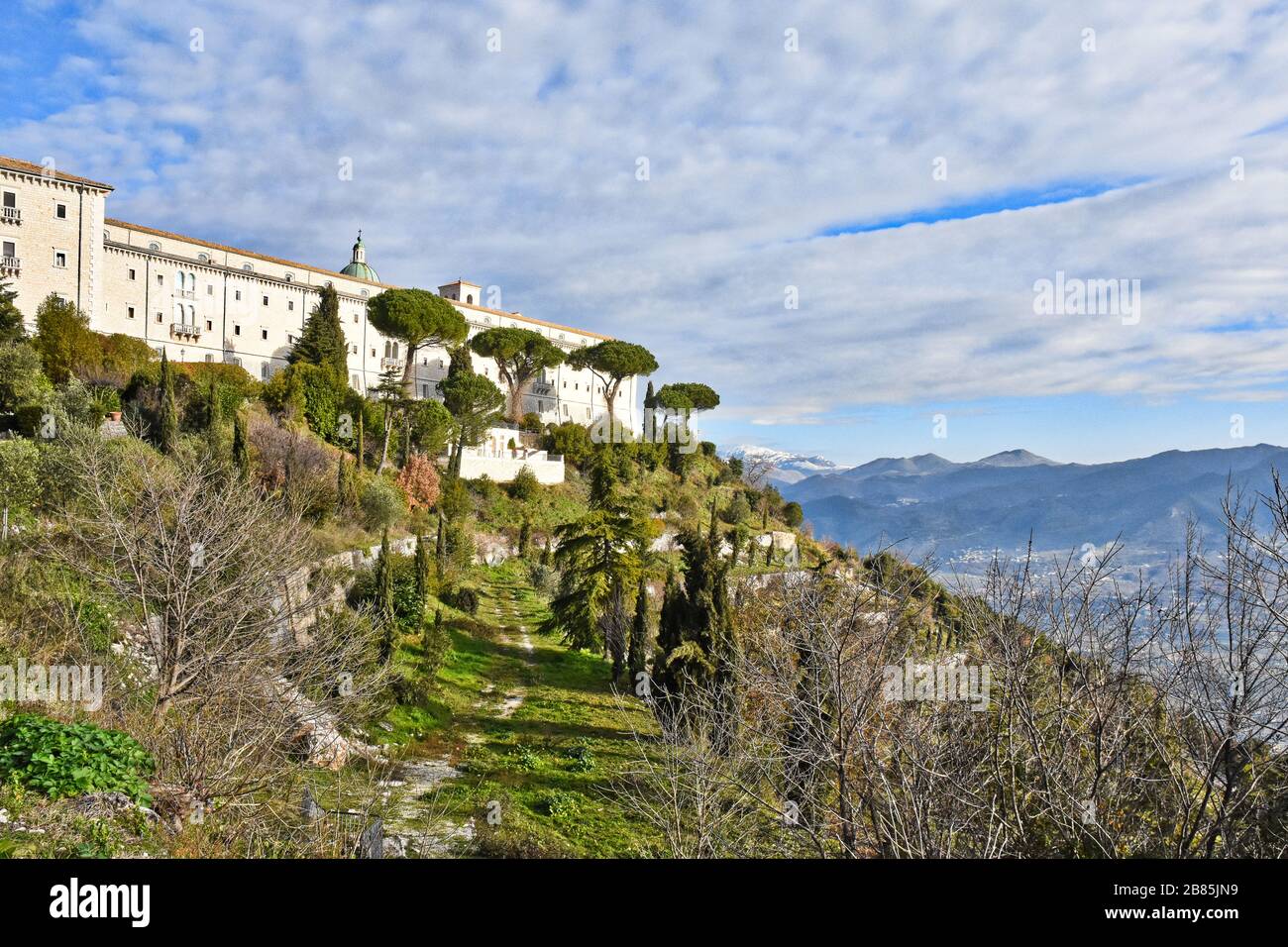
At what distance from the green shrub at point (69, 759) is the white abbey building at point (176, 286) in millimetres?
35601

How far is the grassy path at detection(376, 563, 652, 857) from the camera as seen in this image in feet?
37.8

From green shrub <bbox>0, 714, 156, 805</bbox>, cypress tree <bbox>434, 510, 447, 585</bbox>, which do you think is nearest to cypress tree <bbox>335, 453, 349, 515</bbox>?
cypress tree <bbox>434, 510, 447, 585</bbox>

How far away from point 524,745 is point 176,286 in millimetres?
39826

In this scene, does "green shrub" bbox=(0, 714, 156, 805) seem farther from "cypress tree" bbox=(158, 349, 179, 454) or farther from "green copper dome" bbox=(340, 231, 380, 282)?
"green copper dome" bbox=(340, 231, 380, 282)

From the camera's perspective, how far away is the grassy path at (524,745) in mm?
11508

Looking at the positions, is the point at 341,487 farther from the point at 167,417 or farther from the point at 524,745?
the point at 524,745

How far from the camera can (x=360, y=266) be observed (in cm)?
6216

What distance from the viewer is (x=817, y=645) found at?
9.35 metres

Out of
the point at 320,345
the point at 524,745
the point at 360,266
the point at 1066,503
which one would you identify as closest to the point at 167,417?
the point at 320,345

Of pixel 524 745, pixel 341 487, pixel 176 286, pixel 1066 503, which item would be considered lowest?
pixel 524 745

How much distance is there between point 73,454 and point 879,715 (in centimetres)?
1761

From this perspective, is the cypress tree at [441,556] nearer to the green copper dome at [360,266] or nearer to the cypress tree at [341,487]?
the cypress tree at [341,487]
